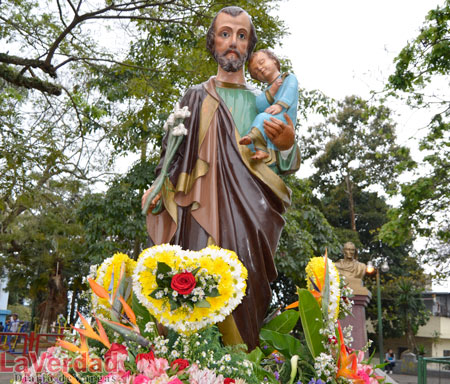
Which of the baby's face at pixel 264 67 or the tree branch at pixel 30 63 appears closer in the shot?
the baby's face at pixel 264 67

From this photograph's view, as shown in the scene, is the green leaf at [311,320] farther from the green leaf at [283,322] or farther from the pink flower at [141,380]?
the pink flower at [141,380]

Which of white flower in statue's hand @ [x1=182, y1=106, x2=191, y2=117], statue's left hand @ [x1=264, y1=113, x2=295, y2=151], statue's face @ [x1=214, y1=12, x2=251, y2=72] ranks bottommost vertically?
statue's left hand @ [x1=264, y1=113, x2=295, y2=151]

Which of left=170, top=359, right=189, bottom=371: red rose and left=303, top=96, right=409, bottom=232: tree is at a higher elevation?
left=303, top=96, right=409, bottom=232: tree

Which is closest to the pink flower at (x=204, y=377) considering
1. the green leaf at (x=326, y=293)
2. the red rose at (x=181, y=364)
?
the red rose at (x=181, y=364)

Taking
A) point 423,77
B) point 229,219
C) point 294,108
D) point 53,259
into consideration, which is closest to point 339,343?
point 229,219

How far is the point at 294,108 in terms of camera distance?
12.0 feet

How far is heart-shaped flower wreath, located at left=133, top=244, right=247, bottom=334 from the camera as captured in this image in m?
2.66

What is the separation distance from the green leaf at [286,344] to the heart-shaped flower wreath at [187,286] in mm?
624

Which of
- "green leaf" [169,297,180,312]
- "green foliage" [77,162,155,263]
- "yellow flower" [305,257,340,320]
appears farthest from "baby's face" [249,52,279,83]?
"green foliage" [77,162,155,263]

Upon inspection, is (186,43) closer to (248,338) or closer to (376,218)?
(248,338)

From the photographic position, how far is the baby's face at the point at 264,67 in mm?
3781

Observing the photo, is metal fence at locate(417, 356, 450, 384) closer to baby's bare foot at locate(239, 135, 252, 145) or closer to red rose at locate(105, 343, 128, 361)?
baby's bare foot at locate(239, 135, 252, 145)

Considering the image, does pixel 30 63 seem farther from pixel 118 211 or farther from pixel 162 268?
pixel 162 268

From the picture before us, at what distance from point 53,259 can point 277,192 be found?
24.5 metres
